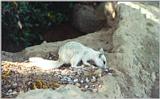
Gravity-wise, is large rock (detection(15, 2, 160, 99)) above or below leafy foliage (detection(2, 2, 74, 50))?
below

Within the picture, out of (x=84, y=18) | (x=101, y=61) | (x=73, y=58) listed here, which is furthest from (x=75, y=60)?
(x=84, y=18)

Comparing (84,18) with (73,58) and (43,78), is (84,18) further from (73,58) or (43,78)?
(43,78)

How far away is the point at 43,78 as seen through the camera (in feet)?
20.0

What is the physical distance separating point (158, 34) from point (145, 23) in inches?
12.1

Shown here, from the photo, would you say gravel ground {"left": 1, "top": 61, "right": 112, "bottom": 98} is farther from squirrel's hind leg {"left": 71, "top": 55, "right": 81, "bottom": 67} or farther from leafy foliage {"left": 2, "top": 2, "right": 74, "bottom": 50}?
leafy foliage {"left": 2, "top": 2, "right": 74, "bottom": 50}

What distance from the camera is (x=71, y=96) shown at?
5.62 m

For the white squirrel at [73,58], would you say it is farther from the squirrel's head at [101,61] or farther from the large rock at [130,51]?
the large rock at [130,51]

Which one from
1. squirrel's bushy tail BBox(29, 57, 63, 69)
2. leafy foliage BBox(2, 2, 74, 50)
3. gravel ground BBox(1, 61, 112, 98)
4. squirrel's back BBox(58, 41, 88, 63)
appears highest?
leafy foliage BBox(2, 2, 74, 50)

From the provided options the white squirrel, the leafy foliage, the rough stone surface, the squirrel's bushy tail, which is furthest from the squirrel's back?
the rough stone surface

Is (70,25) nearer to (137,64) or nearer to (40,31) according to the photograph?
(40,31)

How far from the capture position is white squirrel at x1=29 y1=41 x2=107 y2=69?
21.5 feet

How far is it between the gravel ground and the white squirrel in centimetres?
11

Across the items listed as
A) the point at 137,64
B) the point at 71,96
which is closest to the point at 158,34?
the point at 137,64

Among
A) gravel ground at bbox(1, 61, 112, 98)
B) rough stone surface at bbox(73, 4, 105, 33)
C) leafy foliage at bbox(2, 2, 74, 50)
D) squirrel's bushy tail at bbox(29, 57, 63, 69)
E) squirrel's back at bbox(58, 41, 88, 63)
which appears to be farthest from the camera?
rough stone surface at bbox(73, 4, 105, 33)
